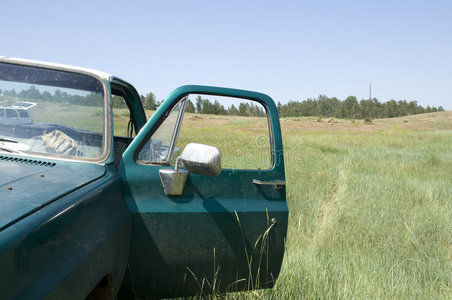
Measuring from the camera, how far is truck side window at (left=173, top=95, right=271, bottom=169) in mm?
2180

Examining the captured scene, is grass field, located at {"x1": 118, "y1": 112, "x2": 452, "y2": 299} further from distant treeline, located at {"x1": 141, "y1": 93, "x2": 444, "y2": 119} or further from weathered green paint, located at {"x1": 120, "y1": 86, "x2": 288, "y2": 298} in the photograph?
distant treeline, located at {"x1": 141, "y1": 93, "x2": 444, "y2": 119}

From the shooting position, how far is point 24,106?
209 cm

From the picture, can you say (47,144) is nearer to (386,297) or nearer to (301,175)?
(386,297)

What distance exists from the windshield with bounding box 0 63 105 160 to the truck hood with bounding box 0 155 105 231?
17cm

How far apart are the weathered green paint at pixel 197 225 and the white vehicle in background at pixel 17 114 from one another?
0.69 metres

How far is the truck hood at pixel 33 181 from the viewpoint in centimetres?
116

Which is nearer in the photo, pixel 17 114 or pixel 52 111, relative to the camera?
pixel 17 114

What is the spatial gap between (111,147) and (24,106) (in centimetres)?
68

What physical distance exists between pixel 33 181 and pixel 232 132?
4.68 ft

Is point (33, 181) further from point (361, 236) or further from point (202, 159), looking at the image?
point (361, 236)

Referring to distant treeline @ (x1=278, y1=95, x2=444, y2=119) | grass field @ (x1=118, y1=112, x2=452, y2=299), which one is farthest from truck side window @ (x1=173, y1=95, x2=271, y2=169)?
distant treeline @ (x1=278, y1=95, x2=444, y2=119)

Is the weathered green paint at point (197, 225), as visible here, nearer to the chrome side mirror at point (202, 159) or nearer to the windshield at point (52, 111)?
the chrome side mirror at point (202, 159)

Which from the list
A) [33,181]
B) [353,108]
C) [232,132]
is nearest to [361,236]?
[232,132]

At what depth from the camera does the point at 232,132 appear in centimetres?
254
